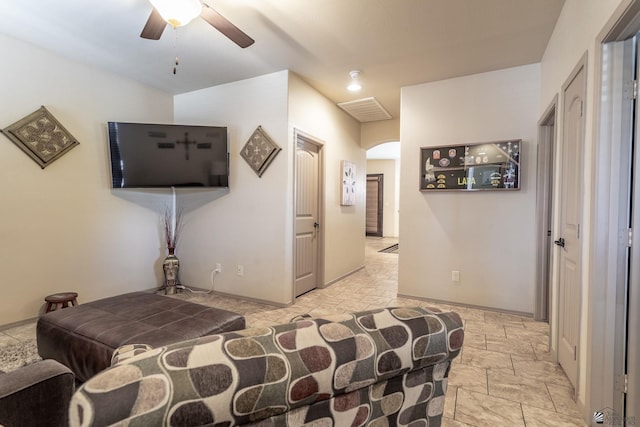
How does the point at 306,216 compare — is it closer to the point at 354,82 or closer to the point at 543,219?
the point at 354,82

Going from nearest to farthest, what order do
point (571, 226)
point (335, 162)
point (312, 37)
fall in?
point (571, 226) < point (312, 37) < point (335, 162)

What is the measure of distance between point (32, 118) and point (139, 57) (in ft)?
3.74

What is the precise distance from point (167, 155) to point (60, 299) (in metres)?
1.76

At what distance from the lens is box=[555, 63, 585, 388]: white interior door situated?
180cm

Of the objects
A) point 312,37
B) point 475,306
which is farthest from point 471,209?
point 312,37

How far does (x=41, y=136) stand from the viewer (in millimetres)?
2893

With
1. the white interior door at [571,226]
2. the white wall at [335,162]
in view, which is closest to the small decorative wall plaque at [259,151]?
the white wall at [335,162]

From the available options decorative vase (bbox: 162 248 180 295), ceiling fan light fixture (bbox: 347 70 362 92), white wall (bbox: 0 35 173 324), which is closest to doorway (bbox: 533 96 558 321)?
ceiling fan light fixture (bbox: 347 70 362 92)

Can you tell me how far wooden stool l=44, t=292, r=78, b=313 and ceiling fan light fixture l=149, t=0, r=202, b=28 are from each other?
2.68 m

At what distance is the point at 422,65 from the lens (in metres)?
3.14

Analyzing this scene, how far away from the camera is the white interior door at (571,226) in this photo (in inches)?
71.1

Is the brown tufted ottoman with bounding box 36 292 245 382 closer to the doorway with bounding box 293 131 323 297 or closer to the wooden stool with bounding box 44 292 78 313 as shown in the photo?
the wooden stool with bounding box 44 292 78 313

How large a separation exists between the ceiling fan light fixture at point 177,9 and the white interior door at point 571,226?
2.32 m

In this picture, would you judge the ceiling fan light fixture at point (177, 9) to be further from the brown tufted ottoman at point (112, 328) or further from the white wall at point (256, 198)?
the brown tufted ottoman at point (112, 328)
